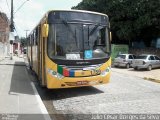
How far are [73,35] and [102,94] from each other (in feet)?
8.25

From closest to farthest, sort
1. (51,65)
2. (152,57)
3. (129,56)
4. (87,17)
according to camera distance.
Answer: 1. (51,65)
2. (87,17)
3. (152,57)
4. (129,56)

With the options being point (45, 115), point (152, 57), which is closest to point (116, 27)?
point (152, 57)

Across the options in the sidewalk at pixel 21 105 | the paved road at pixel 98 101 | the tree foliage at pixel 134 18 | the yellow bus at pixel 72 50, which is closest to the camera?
the sidewalk at pixel 21 105

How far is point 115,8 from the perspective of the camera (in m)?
41.6

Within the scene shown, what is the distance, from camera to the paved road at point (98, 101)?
9383 mm

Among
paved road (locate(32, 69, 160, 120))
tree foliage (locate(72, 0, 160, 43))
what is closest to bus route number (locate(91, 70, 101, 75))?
paved road (locate(32, 69, 160, 120))

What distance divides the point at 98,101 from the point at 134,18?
2911 cm

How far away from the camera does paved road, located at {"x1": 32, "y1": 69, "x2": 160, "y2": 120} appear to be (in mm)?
9383

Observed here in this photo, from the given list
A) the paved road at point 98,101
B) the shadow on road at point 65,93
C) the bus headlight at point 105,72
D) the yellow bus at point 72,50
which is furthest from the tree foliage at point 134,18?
the yellow bus at point 72,50

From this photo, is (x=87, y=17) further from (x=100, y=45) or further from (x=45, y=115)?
(x=45, y=115)

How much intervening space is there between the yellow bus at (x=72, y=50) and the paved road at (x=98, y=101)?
0.60 m

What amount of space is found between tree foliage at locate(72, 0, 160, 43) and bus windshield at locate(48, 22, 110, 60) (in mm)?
24403

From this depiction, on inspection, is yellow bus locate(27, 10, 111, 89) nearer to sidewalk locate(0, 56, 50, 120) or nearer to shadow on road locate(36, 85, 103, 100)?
shadow on road locate(36, 85, 103, 100)

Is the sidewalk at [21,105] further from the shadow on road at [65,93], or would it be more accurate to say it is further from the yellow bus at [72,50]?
the yellow bus at [72,50]
